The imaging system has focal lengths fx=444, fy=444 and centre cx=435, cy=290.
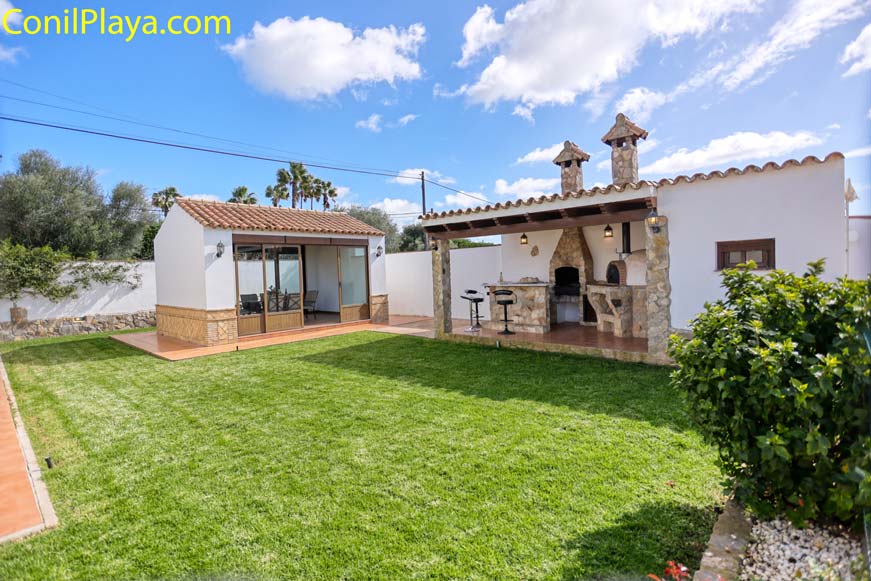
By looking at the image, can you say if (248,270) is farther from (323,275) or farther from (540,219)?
(540,219)

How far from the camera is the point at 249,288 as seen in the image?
1328 cm

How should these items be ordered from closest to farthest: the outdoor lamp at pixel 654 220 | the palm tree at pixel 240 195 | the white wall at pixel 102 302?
1. the outdoor lamp at pixel 654 220
2. the white wall at pixel 102 302
3. the palm tree at pixel 240 195

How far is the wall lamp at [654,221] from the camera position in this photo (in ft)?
25.3

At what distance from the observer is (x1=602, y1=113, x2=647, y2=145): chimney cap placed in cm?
1082

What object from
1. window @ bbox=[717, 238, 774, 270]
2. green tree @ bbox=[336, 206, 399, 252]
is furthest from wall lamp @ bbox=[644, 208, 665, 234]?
green tree @ bbox=[336, 206, 399, 252]

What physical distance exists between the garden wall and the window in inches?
699

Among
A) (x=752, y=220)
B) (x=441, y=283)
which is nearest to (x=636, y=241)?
(x=752, y=220)

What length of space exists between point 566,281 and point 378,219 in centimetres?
2497

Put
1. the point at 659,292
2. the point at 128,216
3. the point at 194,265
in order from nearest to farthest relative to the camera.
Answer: the point at 659,292 → the point at 194,265 → the point at 128,216

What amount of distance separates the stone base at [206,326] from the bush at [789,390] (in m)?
11.5

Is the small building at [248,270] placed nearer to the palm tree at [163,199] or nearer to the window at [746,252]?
the window at [746,252]

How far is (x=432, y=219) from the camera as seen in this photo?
10875 mm

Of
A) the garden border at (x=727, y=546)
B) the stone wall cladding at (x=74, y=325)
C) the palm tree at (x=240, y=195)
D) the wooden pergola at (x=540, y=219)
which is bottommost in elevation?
the garden border at (x=727, y=546)

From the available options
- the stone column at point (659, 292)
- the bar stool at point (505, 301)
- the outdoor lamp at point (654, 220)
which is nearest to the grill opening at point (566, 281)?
the bar stool at point (505, 301)
